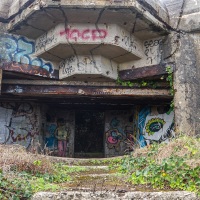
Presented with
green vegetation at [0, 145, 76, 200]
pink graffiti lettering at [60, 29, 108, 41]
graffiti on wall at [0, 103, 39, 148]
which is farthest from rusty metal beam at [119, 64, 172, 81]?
green vegetation at [0, 145, 76, 200]

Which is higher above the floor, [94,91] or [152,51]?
[152,51]

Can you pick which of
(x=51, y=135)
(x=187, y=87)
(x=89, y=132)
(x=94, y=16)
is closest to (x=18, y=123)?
(x=51, y=135)

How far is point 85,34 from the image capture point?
7062mm

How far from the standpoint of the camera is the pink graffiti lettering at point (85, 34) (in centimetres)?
703

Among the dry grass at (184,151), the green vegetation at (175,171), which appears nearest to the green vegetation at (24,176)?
the green vegetation at (175,171)

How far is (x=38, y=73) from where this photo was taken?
26.1ft

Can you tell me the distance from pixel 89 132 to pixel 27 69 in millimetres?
5376

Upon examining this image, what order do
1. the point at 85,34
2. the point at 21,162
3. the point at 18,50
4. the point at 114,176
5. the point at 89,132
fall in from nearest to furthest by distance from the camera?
the point at 21,162, the point at 114,176, the point at 85,34, the point at 18,50, the point at 89,132

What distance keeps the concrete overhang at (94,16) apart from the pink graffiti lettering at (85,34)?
0.22 metres

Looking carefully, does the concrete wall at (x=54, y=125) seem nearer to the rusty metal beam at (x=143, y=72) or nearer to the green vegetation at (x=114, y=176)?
the rusty metal beam at (x=143, y=72)

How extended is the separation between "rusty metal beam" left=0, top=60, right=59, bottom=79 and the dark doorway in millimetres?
4283

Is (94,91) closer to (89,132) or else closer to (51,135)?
(51,135)

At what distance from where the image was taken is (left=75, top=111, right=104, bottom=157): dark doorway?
40.2 feet

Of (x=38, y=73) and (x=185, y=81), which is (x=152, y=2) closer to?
(x=185, y=81)
